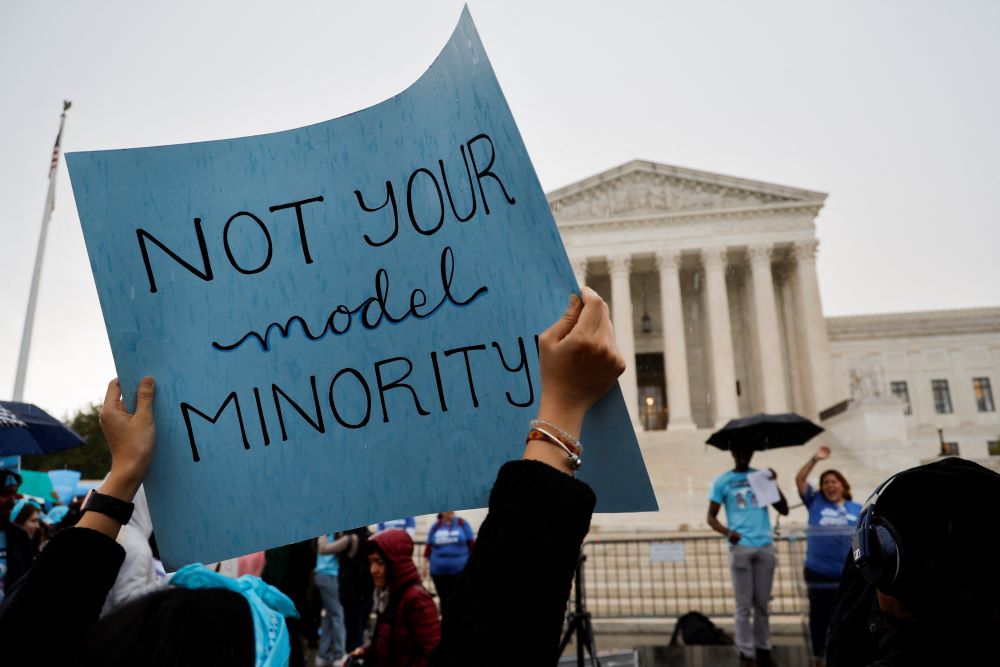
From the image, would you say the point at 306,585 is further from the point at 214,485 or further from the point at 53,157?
the point at 53,157

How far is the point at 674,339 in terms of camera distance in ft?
119

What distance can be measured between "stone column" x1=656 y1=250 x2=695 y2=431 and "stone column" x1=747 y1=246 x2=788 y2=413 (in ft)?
12.6

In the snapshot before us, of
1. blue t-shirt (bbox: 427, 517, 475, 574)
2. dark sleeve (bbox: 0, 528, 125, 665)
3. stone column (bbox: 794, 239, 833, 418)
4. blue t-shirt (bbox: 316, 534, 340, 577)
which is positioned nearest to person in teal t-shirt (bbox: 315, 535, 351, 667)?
blue t-shirt (bbox: 316, 534, 340, 577)

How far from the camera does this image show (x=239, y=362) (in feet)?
4.36

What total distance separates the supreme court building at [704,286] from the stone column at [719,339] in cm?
6

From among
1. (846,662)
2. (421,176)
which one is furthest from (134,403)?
(846,662)

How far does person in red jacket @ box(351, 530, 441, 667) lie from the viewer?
135 inches

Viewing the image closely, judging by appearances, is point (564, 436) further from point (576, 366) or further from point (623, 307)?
point (623, 307)

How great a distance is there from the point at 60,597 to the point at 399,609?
265 centimetres

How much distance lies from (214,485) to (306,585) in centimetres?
379

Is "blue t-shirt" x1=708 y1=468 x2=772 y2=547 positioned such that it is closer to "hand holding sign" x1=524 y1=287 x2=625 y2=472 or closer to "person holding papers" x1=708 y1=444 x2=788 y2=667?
"person holding papers" x1=708 y1=444 x2=788 y2=667

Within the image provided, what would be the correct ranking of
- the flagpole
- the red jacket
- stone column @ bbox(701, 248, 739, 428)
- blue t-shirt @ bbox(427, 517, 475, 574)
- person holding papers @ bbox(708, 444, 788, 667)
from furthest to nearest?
stone column @ bbox(701, 248, 739, 428)
the flagpole
blue t-shirt @ bbox(427, 517, 475, 574)
person holding papers @ bbox(708, 444, 788, 667)
the red jacket

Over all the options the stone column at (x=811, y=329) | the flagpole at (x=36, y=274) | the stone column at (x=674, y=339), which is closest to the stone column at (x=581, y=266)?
the stone column at (x=674, y=339)

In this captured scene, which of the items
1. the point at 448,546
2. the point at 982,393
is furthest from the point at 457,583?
the point at 982,393
